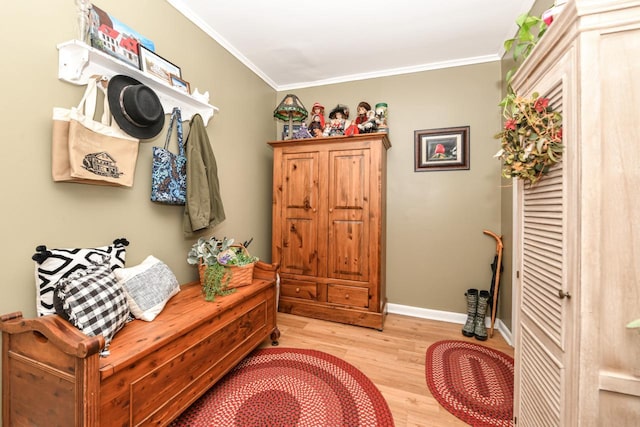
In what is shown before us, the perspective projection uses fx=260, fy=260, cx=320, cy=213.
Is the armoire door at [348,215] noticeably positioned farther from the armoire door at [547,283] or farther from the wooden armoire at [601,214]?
the wooden armoire at [601,214]

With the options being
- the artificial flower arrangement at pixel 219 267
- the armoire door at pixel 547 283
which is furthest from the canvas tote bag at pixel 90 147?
the armoire door at pixel 547 283

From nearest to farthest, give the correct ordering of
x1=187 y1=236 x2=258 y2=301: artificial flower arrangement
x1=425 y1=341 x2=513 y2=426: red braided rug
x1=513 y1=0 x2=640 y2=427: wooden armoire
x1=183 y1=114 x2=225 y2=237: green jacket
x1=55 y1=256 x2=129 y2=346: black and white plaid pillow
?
1. x1=513 y1=0 x2=640 y2=427: wooden armoire
2. x1=55 y1=256 x2=129 y2=346: black and white plaid pillow
3. x1=425 y1=341 x2=513 y2=426: red braided rug
4. x1=187 y1=236 x2=258 y2=301: artificial flower arrangement
5. x1=183 y1=114 x2=225 y2=237: green jacket

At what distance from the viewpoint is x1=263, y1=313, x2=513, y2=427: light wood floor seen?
5.14 feet

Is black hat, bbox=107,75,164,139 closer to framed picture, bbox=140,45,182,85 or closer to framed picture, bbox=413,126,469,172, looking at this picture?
framed picture, bbox=140,45,182,85

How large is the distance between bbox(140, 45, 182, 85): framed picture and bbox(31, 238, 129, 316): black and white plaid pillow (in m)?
1.16

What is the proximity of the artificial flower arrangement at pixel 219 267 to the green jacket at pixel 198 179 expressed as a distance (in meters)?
0.17

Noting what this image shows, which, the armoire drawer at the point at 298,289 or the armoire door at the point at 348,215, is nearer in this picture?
the armoire door at the point at 348,215

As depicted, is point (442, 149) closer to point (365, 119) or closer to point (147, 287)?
point (365, 119)

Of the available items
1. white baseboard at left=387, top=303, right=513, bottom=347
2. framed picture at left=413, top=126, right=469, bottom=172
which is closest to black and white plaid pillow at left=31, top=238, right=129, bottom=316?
white baseboard at left=387, top=303, right=513, bottom=347

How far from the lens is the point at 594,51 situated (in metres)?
0.82

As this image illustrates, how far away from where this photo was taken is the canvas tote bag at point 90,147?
1.24 m

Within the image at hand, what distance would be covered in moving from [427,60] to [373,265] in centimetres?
225

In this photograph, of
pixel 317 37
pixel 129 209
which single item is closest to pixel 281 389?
pixel 129 209

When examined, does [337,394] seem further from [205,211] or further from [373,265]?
[205,211]
